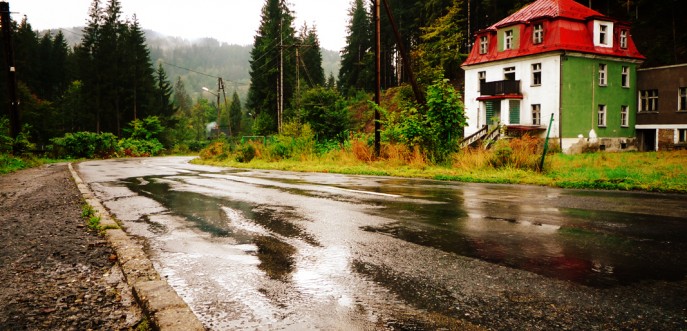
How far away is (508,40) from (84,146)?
131ft

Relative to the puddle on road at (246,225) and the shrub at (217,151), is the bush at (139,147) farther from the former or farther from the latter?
the puddle on road at (246,225)

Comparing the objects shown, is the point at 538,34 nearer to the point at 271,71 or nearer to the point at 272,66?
the point at 271,71

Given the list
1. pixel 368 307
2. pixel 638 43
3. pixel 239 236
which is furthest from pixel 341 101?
pixel 638 43

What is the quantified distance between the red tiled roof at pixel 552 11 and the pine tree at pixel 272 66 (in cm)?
2859

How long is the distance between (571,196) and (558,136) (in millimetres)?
24911

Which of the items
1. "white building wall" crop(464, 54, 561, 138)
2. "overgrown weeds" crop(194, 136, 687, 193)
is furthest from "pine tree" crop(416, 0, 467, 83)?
"overgrown weeds" crop(194, 136, 687, 193)

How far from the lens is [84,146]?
140 ft

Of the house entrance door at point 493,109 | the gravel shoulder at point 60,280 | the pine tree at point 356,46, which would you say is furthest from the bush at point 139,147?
the gravel shoulder at point 60,280

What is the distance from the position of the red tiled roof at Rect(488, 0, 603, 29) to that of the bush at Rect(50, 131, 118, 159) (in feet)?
129

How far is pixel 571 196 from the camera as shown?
28.2 feet

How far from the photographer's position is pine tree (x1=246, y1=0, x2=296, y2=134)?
179 feet

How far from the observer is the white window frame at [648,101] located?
34.0 m

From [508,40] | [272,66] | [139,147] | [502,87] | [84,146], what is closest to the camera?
[502,87]

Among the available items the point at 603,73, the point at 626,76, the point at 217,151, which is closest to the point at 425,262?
the point at 217,151
